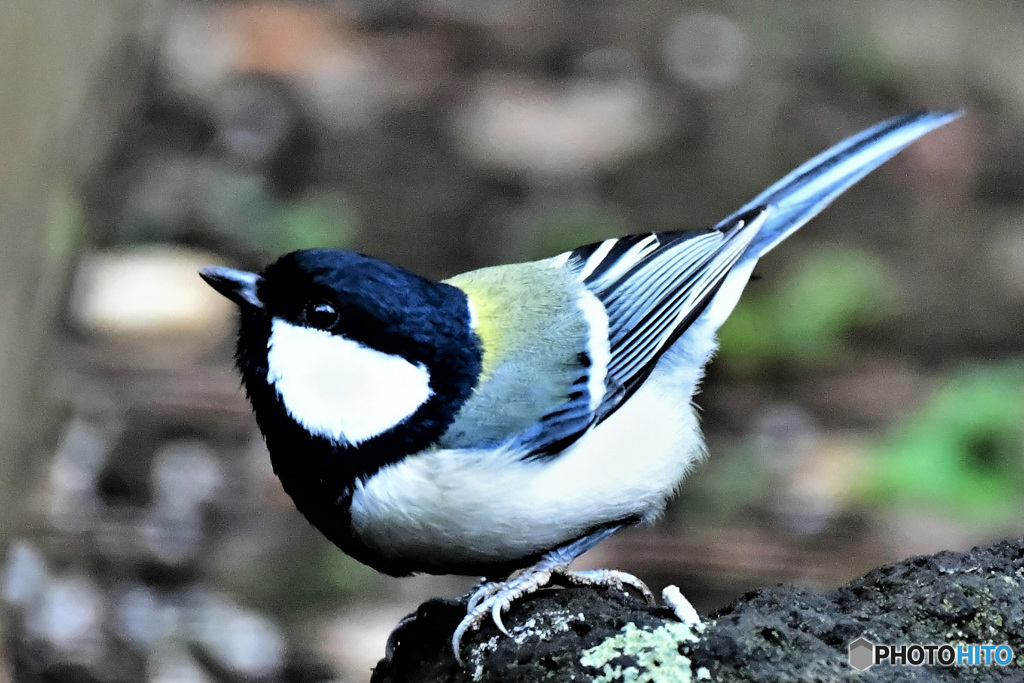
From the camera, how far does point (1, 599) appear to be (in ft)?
11.2

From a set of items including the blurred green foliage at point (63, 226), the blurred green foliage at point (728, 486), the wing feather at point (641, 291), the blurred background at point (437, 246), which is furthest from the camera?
the blurred green foliage at point (728, 486)

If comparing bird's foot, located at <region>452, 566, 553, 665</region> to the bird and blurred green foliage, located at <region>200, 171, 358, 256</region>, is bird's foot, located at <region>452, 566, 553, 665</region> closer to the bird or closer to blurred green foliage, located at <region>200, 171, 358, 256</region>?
the bird

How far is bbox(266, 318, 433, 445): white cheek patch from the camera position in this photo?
207 cm

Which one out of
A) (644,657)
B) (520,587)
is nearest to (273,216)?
(520,587)

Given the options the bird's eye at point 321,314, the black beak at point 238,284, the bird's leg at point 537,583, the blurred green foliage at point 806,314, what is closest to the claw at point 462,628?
the bird's leg at point 537,583

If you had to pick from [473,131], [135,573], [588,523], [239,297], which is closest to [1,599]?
[135,573]

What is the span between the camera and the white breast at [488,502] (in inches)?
78.9

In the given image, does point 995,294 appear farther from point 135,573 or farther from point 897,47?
point 135,573

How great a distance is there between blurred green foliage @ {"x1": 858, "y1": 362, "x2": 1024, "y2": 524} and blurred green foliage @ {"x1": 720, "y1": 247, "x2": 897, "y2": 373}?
0.50 metres

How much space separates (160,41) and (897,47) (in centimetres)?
375

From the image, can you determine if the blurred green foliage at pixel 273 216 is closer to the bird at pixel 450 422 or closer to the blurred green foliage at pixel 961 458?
the blurred green foliage at pixel 961 458

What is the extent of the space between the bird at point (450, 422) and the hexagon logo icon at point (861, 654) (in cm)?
47

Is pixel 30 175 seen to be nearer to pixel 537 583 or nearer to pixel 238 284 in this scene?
pixel 238 284

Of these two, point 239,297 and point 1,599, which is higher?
point 239,297
